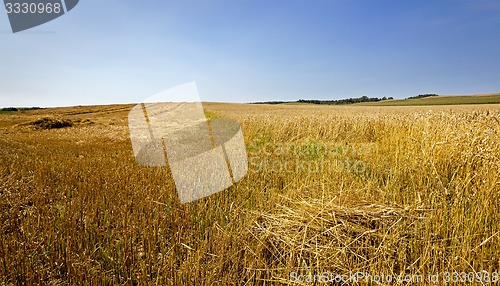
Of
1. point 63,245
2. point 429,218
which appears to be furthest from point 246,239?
point 429,218

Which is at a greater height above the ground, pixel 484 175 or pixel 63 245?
pixel 484 175

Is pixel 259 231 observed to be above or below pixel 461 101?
above

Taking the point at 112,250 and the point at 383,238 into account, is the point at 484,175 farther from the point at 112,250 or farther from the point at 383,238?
the point at 112,250

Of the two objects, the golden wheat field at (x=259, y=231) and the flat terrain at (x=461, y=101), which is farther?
the flat terrain at (x=461, y=101)

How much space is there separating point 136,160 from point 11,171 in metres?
2.12

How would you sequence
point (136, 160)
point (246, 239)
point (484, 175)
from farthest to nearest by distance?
point (136, 160)
point (484, 175)
point (246, 239)

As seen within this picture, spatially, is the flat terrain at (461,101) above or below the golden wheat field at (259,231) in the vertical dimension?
below

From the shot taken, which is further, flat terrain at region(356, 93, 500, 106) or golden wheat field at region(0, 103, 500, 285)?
flat terrain at region(356, 93, 500, 106)

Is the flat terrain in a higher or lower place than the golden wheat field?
lower

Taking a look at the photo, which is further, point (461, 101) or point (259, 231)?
point (461, 101)

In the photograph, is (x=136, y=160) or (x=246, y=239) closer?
(x=246, y=239)

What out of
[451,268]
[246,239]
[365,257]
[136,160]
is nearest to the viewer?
[451,268]

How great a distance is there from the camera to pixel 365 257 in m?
2.15

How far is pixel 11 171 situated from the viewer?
14.8 ft
